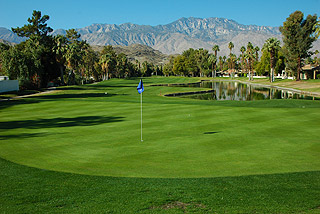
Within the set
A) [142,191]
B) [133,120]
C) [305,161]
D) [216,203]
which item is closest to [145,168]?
[142,191]

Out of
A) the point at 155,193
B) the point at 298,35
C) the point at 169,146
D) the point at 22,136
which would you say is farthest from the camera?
the point at 298,35

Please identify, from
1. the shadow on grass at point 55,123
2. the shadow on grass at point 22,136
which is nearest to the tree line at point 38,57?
the shadow on grass at point 55,123

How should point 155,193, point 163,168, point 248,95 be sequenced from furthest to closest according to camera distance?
point 248,95 < point 163,168 < point 155,193

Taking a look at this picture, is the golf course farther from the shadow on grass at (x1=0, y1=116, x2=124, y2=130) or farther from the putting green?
the shadow on grass at (x1=0, y1=116, x2=124, y2=130)

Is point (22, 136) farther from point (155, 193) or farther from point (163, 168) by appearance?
point (155, 193)

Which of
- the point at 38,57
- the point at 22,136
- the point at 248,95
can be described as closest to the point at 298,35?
the point at 248,95

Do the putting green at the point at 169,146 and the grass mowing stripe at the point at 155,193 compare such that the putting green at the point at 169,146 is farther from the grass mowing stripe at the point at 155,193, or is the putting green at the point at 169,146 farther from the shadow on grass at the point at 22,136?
the grass mowing stripe at the point at 155,193

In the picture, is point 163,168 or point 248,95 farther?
point 248,95

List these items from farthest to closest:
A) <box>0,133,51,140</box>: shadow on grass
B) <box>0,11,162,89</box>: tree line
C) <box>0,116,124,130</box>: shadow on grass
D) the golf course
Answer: <box>0,11,162,89</box>: tree line, <box>0,116,124,130</box>: shadow on grass, <box>0,133,51,140</box>: shadow on grass, the golf course

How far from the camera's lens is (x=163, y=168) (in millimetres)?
9984

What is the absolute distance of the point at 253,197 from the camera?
23.3ft

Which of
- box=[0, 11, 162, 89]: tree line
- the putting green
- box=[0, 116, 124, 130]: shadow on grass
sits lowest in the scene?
the putting green

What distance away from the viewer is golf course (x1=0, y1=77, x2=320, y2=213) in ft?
22.3

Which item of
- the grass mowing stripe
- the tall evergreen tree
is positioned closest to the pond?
the tall evergreen tree
